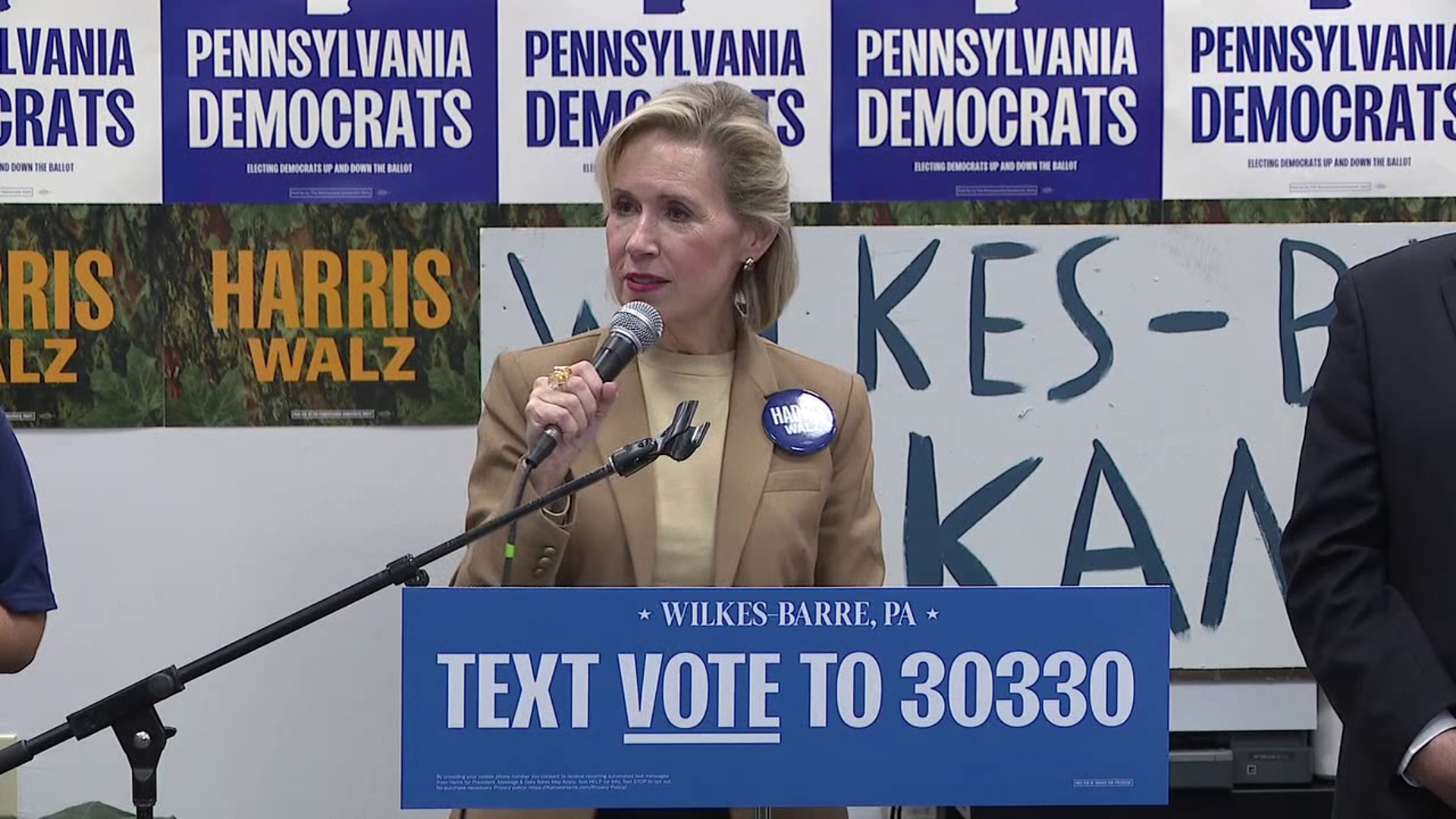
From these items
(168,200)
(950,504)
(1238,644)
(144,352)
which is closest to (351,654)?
(144,352)

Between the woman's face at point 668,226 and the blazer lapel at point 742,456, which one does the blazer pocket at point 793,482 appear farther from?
the woman's face at point 668,226

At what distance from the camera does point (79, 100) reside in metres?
Answer: 3.12

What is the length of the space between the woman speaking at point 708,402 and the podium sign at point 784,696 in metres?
0.34

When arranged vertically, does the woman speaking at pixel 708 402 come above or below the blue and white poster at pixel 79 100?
below

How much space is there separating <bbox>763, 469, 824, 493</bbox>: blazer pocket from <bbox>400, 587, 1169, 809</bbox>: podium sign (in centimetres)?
49

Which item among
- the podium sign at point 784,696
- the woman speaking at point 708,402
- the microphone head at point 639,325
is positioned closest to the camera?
the podium sign at point 784,696

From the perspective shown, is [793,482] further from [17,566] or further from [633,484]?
[17,566]

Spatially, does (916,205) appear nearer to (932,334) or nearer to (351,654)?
(932,334)

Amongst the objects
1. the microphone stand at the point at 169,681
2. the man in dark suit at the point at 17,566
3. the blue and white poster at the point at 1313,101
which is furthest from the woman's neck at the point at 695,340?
the blue and white poster at the point at 1313,101

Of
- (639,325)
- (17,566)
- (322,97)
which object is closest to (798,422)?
(639,325)

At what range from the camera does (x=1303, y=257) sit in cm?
316

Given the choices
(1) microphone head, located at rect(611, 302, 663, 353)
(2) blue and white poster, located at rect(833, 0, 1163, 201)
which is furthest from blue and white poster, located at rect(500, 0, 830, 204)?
(1) microphone head, located at rect(611, 302, 663, 353)

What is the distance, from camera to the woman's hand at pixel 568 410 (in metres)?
1.59

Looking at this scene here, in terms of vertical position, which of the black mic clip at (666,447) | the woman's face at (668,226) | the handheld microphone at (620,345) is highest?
the woman's face at (668,226)
